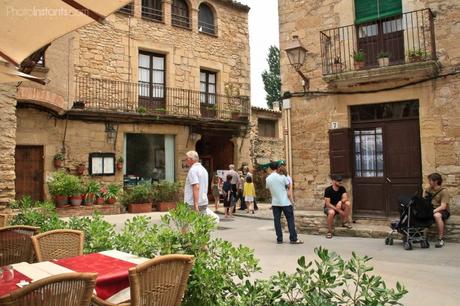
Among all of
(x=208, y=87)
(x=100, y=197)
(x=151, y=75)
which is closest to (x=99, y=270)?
(x=100, y=197)

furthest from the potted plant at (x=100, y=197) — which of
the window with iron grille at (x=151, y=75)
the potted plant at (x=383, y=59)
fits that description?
the potted plant at (x=383, y=59)

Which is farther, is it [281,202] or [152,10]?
[152,10]

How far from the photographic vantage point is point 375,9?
8680 millimetres

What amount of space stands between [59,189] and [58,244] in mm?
9111

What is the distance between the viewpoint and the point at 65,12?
3061 millimetres

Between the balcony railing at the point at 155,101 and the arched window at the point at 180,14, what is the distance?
3.01 m

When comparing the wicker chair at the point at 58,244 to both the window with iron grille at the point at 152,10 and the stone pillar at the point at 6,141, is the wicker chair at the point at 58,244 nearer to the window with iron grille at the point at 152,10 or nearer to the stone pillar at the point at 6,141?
the stone pillar at the point at 6,141

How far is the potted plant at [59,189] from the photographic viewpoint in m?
12.1

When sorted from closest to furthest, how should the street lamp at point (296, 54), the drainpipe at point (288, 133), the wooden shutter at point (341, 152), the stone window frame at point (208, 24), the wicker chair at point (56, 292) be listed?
the wicker chair at point (56, 292), the wooden shutter at point (341, 152), the street lamp at point (296, 54), the drainpipe at point (288, 133), the stone window frame at point (208, 24)

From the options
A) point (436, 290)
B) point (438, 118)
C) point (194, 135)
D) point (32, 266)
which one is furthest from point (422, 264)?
point (194, 135)

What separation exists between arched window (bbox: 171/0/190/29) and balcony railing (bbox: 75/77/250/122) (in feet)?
9.89

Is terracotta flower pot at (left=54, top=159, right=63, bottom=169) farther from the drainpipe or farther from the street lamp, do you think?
the street lamp

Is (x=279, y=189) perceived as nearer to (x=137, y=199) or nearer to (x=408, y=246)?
(x=408, y=246)

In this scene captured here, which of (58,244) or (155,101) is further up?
(155,101)
